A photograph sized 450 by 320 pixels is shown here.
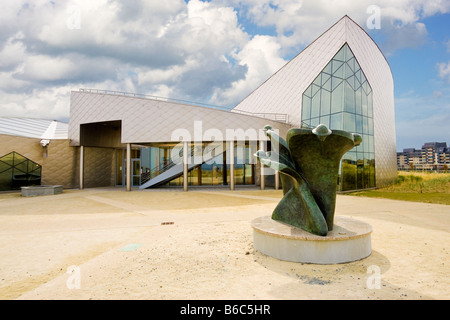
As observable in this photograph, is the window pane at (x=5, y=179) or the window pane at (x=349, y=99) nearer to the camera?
the window pane at (x=349, y=99)

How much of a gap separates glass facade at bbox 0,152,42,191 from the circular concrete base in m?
24.5

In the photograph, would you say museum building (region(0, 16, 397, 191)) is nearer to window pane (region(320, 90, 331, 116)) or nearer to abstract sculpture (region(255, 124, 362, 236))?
window pane (region(320, 90, 331, 116))

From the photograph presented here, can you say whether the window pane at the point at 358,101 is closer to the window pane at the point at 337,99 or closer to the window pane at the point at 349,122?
the window pane at the point at 349,122

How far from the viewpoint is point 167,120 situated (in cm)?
2145

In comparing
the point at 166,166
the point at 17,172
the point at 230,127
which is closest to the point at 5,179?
the point at 17,172

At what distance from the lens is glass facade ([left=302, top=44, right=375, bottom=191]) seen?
19.8m

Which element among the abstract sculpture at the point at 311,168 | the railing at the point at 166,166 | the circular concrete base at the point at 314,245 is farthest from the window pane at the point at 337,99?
the circular concrete base at the point at 314,245

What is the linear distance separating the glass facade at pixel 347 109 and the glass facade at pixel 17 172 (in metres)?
24.8

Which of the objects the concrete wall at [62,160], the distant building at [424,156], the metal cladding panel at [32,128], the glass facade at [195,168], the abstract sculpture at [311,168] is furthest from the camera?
the distant building at [424,156]

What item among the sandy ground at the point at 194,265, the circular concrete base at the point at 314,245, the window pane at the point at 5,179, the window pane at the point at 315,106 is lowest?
the sandy ground at the point at 194,265

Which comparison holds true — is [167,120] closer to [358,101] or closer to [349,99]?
[349,99]

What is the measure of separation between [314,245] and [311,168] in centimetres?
184

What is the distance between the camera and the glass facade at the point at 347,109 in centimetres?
1981

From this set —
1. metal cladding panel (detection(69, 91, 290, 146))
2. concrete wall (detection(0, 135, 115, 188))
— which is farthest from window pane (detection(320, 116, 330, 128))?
concrete wall (detection(0, 135, 115, 188))
